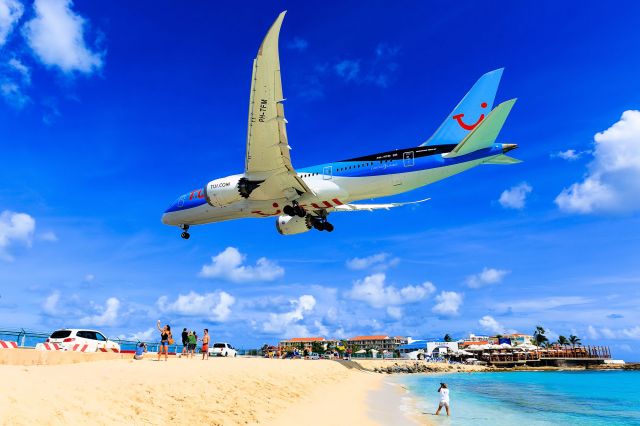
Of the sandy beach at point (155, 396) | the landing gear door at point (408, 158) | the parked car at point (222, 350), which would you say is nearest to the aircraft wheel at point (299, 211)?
the landing gear door at point (408, 158)

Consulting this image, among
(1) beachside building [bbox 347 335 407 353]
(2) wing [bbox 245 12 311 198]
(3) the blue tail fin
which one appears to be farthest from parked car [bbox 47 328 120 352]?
(1) beachside building [bbox 347 335 407 353]

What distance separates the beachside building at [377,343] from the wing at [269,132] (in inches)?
6056

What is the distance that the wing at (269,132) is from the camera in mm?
18875

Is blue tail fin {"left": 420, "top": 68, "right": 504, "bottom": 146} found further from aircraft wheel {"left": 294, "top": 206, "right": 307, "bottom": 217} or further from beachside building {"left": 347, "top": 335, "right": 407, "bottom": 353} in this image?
beachside building {"left": 347, "top": 335, "right": 407, "bottom": 353}

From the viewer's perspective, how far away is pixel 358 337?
184m

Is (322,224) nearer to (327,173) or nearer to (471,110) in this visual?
(327,173)

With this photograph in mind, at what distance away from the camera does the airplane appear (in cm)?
2128

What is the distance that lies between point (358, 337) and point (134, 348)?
161350 millimetres

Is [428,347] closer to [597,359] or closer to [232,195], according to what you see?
[597,359]

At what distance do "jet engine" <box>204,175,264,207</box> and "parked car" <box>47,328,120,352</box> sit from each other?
940cm

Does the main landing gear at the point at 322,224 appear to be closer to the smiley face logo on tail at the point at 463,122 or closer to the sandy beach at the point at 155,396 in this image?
the sandy beach at the point at 155,396

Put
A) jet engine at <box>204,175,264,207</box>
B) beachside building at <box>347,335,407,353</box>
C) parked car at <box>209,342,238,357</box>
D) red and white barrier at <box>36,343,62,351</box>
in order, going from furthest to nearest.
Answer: beachside building at <box>347,335,407,353</box> → parked car at <box>209,342,238,357</box> → jet engine at <box>204,175,264,207</box> → red and white barrier at <box>36,343,62,351</box>

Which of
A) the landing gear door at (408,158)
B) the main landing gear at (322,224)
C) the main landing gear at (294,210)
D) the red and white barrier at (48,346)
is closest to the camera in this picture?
the red and white barrier at (48,346)

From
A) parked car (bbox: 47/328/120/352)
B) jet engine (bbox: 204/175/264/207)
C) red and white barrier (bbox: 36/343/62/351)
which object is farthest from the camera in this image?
jet engine (bbox: 204/175/264/207)
